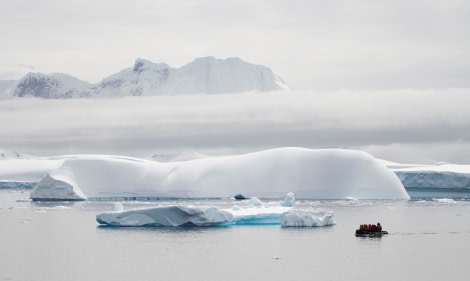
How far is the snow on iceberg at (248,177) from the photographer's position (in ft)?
245

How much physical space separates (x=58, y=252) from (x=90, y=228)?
29.4ft

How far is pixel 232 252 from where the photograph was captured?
3209 centimetres

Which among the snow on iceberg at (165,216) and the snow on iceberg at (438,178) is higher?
the snow on iceberg at (438,178)

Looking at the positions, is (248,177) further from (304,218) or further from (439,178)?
(304,218)

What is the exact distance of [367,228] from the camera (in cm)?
3828

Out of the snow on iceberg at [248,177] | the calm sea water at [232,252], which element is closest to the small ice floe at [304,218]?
the calm sea water at [232,252]

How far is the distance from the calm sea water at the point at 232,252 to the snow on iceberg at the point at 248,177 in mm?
28301

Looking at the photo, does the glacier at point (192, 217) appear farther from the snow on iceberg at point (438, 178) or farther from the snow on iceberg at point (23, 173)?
the snow on iceberg at point (23, 173)

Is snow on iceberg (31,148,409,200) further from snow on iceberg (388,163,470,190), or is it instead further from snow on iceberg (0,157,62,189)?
snow on iceberg (0,157,62,189)

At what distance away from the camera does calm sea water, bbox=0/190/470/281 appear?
2716 cm

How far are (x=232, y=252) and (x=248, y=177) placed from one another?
46.9 meters

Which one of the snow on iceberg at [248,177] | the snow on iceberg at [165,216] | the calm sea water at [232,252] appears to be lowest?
the calm sea water at [232,252]

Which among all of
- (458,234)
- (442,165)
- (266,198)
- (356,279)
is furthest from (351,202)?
(356,279)

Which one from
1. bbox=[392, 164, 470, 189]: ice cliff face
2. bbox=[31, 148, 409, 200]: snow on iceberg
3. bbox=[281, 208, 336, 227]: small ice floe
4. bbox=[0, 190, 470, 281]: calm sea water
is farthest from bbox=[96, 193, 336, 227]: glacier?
bbox=[392, 164, 470, 189]: ice cliff face
